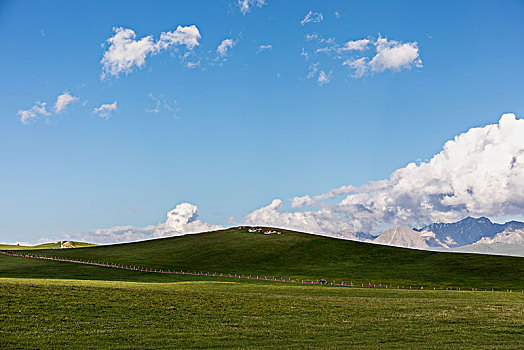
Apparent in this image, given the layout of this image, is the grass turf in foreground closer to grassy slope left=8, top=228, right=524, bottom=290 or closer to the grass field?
the grass field

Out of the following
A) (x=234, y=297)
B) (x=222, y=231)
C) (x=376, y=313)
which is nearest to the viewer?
(x=376, y=313)

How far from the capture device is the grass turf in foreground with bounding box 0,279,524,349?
79.0 feet

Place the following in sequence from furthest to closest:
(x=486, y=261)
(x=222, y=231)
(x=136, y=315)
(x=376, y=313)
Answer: (x=222, y=231)
(x=486, y=261)
(x=376, y=313)
(x=136, y=315)

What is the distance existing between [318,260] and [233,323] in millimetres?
95878

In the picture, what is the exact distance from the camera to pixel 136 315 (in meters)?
31.8

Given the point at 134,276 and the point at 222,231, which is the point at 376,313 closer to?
the point at 134,276

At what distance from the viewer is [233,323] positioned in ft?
98.3

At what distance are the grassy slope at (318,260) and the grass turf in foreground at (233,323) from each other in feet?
180

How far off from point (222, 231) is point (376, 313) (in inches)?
5979

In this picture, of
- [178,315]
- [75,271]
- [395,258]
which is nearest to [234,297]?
[178,315]

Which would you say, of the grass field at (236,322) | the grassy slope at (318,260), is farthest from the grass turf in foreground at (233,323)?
the grassy slope at (318,260)

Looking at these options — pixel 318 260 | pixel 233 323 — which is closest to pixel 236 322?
pixel 233 323

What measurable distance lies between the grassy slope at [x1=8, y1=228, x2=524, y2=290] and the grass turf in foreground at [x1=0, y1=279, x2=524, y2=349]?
180ft

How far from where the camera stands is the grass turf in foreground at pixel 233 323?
79.0ft
